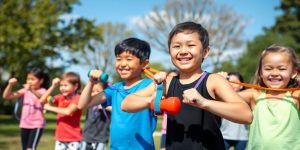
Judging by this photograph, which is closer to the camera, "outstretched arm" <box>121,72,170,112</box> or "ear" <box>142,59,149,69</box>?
"outstretched arm" <box>121,72,170,112</box>

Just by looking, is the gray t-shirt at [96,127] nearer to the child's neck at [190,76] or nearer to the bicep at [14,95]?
the bicep at [14,95]

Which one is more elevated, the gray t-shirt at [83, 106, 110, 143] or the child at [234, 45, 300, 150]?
the child at [234, 45, 300, 150]

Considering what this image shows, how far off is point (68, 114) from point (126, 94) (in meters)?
2.34

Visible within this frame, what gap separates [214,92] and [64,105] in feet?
12.4

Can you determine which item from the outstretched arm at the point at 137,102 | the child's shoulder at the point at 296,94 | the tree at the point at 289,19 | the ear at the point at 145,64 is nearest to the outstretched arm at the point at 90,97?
the ear at the point at 145,64

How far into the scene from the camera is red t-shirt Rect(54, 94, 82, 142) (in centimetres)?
568

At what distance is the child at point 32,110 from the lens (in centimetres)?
649

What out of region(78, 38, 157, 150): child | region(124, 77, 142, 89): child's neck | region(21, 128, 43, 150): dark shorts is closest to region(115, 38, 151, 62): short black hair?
region(78, 38, 157, 150): child

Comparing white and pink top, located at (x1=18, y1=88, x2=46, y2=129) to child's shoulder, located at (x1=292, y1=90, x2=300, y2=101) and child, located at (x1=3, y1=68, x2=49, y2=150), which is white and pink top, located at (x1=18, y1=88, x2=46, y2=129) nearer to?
child, located at (x1=3, y1=68, x2=49, y2=150)

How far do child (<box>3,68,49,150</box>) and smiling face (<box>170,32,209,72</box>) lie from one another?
4315mm

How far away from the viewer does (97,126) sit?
6102mm

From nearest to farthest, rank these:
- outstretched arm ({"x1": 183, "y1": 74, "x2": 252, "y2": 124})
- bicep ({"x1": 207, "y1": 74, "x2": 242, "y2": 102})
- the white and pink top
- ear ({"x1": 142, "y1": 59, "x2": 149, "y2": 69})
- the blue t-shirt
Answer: outstretched arm ({"x1": 183, "y1": 74, "x2": 252, "y2": 124}) → bicep ({"x1": 207, "y1": 74, "x2": 242, "y2": 102}) → the blue t-shirt → ear ({"x1": 142, "y1": 59, "x2": 149, "y2": 69}) → the white and pink top

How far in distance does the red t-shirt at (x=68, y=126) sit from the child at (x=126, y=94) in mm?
2296

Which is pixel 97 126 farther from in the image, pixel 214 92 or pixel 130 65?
pixel 214 92
